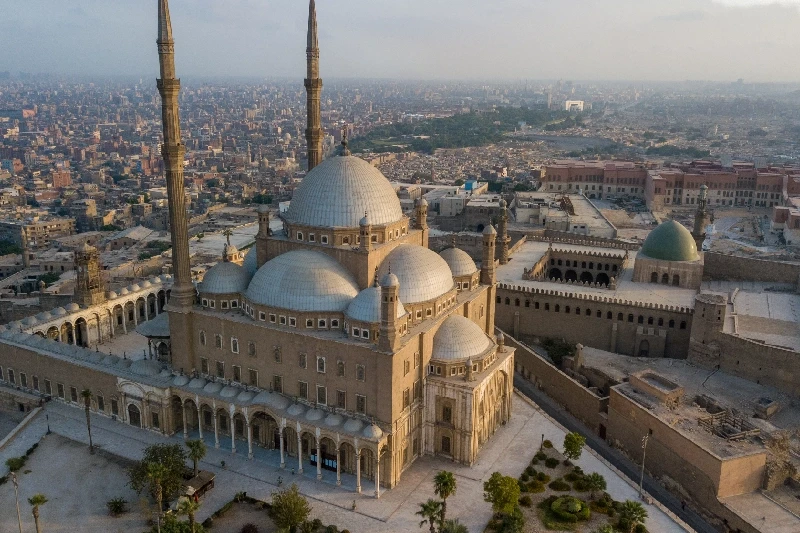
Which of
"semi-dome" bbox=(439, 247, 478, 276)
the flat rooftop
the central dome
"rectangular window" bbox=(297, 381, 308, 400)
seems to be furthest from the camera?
the flat rooftop

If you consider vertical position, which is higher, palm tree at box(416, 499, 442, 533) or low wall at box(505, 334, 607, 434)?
palm tree at box(416, 499, 442, 533)

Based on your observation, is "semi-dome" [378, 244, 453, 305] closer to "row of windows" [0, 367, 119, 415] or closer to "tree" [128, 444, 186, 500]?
"tree" [128, 444, 186, 500]

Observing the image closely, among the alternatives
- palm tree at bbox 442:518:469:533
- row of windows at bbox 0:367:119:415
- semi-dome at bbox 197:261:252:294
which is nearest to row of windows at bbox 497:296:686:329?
semi-dome at bbox 197:261:252:294

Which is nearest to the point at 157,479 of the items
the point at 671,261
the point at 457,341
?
the point at 457,341

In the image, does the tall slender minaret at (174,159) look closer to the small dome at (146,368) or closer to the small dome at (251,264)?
the small dome at (251,264)

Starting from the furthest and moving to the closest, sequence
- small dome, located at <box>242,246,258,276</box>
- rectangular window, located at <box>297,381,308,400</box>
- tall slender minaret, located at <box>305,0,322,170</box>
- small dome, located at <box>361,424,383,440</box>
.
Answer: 1. tall slender minaret, located at <box>305,0,322,170</box>
2. small dome, located at <box>242,246,258,276</box>
3. rectangular window, located at <box>297,381,308,400</box>
4. small dome, located at <box>361,424,383,440</box>

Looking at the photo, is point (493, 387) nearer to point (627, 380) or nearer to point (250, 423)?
point (627, 380)

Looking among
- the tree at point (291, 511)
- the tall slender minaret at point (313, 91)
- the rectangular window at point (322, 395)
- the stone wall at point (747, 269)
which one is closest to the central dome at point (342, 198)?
the tall slender minaret at point (313, 91)

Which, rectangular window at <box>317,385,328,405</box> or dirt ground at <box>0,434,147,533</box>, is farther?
rectangular window at <box>317,385,328,405</box>
